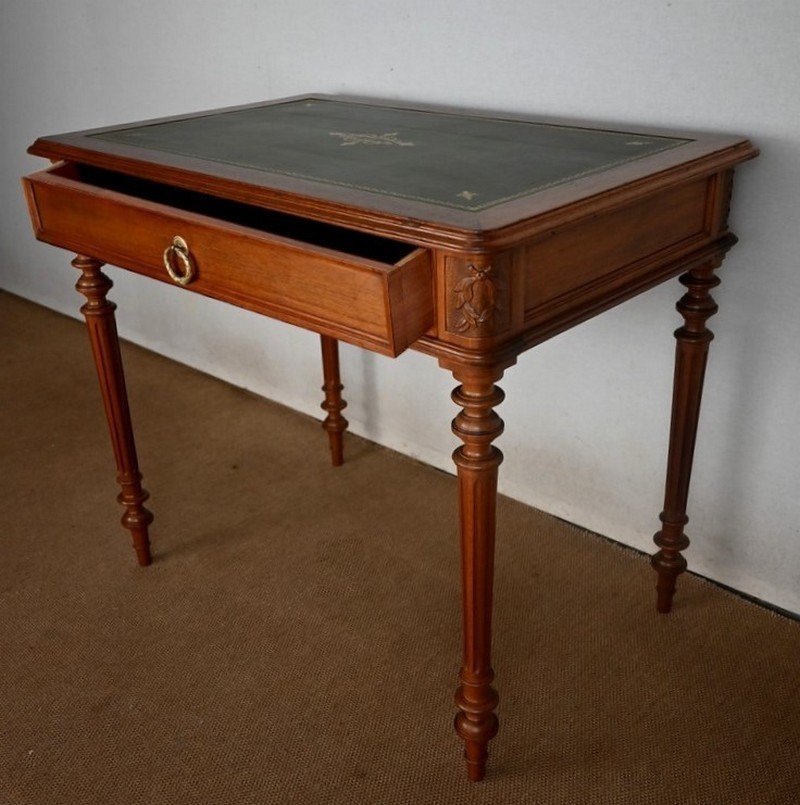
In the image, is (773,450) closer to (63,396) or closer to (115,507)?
(115,507)

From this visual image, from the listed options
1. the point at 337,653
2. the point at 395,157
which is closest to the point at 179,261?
the point at 395,157

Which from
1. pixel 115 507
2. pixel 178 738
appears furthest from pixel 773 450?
pixel 115 507

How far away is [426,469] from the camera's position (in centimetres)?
205

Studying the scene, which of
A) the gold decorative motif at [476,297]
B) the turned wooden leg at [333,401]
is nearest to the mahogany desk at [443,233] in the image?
the gold decorative motif at [476,297]

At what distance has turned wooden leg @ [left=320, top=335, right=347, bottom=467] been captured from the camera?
1.94 metres

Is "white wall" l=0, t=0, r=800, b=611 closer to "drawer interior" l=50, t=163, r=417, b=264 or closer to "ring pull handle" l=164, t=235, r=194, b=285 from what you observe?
"drawer interior" l=50, t=163, r=417, b=264

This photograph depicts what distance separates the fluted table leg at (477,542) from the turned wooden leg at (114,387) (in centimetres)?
74

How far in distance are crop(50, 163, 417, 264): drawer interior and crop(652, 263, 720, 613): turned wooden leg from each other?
1.61ft

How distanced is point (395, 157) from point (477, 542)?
1.68 feet

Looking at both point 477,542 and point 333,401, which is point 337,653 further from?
point 333,401

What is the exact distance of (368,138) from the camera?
1385 mm

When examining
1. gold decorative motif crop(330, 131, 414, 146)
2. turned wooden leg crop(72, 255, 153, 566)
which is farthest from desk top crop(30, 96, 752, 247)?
turned wooden leg crop(72, 255, 153, 566)

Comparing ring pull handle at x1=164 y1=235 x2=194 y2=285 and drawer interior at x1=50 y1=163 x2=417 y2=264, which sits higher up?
drawer interior at x1=50 y1=163 x2=417 y2=264

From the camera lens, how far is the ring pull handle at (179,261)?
4.05 ft
